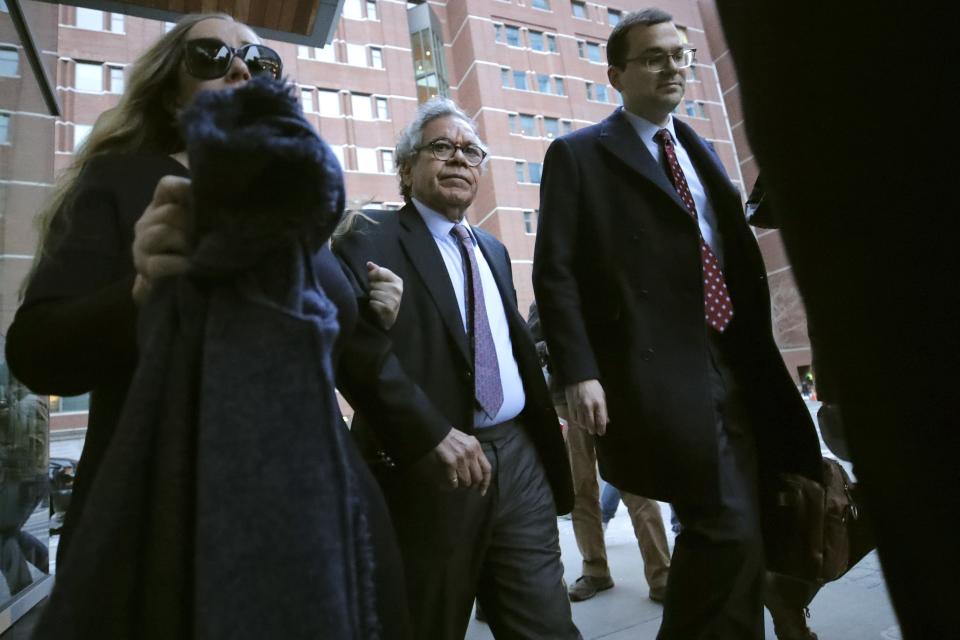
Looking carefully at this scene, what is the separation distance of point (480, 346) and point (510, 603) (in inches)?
30.9

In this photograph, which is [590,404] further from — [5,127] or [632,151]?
[5,127]

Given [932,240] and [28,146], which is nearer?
[932,240]

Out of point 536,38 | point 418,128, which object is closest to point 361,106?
point 536,38

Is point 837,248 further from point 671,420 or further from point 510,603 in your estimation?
point 510,603

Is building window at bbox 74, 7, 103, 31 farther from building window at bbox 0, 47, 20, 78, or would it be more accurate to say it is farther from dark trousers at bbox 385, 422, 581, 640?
dark trousers at bbox 385, 422, 581, 640

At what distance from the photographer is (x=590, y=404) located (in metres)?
1.81

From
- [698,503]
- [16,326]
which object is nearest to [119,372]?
[16,326]

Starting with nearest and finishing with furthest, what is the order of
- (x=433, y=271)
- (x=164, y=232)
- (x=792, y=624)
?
(x=164, y=232) < (x=433, y=271) < (x=792, y=624)

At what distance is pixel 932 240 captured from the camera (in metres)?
0.37

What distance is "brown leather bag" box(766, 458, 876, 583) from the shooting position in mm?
1840

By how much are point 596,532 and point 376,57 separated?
30.1 metres

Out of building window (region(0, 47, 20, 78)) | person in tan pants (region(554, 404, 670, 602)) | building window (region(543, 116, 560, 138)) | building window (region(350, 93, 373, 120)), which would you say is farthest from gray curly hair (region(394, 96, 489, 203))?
building window (region(543, 116, 560, 138))

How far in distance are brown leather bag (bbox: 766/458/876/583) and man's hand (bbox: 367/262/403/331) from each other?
4.49ft

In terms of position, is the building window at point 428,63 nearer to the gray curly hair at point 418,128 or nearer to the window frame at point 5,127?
the window frame at point 5,127
